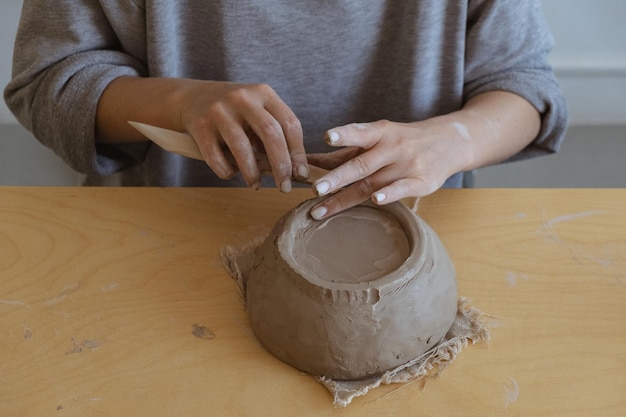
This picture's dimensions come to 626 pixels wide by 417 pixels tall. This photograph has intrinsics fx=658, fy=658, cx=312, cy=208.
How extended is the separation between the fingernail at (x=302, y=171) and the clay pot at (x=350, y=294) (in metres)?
0.04

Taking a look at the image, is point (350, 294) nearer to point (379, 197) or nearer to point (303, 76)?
point (379, 197)

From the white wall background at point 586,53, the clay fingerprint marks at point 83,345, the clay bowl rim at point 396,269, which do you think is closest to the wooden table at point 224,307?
the clay fingerprint marks at point 83,345

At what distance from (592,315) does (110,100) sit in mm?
661

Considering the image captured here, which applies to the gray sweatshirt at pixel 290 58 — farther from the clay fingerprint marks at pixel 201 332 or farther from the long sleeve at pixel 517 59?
the clay fingerprint marks at pixel 201 332

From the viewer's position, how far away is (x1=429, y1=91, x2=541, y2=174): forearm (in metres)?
0.86

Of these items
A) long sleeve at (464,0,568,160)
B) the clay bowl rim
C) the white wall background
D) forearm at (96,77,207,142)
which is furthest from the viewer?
the white wall background

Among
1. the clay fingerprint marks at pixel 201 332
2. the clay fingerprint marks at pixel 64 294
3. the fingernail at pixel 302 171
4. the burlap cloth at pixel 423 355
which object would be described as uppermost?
the fingernail at pixel 302 171

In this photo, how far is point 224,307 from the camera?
76 centimetres

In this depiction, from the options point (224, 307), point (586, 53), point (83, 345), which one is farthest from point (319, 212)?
point (586, 53)

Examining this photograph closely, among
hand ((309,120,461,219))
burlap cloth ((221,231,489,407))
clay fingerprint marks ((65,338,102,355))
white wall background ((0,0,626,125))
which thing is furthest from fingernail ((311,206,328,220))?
white wall background ((0,0,626,125))

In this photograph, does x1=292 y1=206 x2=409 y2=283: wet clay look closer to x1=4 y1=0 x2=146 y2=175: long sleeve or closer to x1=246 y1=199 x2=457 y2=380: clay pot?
x1=246 y1=199 x2=457 y2=380: clay pot

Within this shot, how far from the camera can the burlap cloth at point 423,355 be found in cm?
67

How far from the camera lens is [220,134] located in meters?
0.76

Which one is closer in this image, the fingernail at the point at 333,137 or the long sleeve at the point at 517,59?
the fingernail at the point at 333,137
